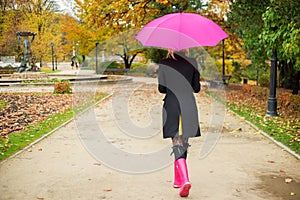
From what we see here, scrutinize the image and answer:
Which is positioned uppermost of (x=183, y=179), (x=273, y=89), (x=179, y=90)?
(x=179, y=90)

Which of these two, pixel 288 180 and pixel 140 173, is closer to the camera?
pixel 288 180

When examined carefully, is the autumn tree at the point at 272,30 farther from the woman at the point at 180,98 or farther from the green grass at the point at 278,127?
the woman at the point at 180,98

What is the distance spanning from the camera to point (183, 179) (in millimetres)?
4934

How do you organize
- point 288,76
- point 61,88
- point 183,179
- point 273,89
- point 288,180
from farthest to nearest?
point 61,88
point 288,76
point 273,89
point 288,180
point 183,179

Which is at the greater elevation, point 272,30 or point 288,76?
point 272,30

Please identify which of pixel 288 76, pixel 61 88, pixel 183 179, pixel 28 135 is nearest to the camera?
pixel 183 179

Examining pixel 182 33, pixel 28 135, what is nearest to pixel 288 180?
pixel 182 33

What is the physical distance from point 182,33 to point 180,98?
0.84 m

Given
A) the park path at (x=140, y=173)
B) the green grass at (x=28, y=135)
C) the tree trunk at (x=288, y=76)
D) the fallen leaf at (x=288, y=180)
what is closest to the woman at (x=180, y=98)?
the park path at (x=140, y=173)

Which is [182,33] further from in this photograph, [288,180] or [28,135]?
[28,135]

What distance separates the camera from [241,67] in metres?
34.1

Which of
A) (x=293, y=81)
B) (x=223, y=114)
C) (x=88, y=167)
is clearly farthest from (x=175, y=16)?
(x=293, y=81)

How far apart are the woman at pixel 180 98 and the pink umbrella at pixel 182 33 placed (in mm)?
187

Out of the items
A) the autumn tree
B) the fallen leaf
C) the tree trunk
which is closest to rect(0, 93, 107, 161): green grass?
the fallen leaf
